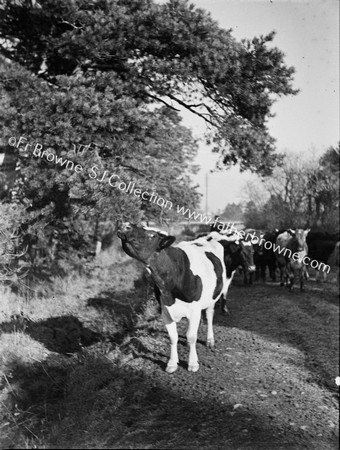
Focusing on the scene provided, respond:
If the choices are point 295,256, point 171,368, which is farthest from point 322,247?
point 171,368

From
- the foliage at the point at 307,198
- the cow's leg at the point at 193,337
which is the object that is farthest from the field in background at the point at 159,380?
the foliage at the point at 307,198

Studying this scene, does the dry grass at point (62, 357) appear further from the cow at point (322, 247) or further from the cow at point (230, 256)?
the cow at point (322, 247)

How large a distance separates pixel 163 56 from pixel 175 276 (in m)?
5.04

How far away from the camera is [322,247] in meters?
15.9

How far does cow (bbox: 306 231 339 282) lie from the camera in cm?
1571

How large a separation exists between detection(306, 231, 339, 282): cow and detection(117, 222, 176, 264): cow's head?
40.4 ft

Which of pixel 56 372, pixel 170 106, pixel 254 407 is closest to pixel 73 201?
pixel 170 106

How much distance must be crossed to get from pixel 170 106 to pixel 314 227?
12.3 meters

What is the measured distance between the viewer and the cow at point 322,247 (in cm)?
1571

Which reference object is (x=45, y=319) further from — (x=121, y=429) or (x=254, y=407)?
(x=121, y=429)

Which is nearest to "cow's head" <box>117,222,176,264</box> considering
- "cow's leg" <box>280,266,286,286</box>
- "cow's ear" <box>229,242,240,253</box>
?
"cow's ear" <box>229,242,240,253</box>

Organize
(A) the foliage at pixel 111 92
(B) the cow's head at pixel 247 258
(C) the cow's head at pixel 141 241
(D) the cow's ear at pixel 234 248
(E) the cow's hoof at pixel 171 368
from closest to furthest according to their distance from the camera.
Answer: (C) the cow's head at pixel 141 241
(E) the cow's hoof at pixel 171 368
(A) the foliage at pixel 111 92
(D) the cow's ear at pixel 234 248
(B) the cow's head at pixel 247 258

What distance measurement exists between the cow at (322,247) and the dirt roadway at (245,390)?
758 cm

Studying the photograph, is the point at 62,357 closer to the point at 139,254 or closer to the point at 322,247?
the point at 139,254
